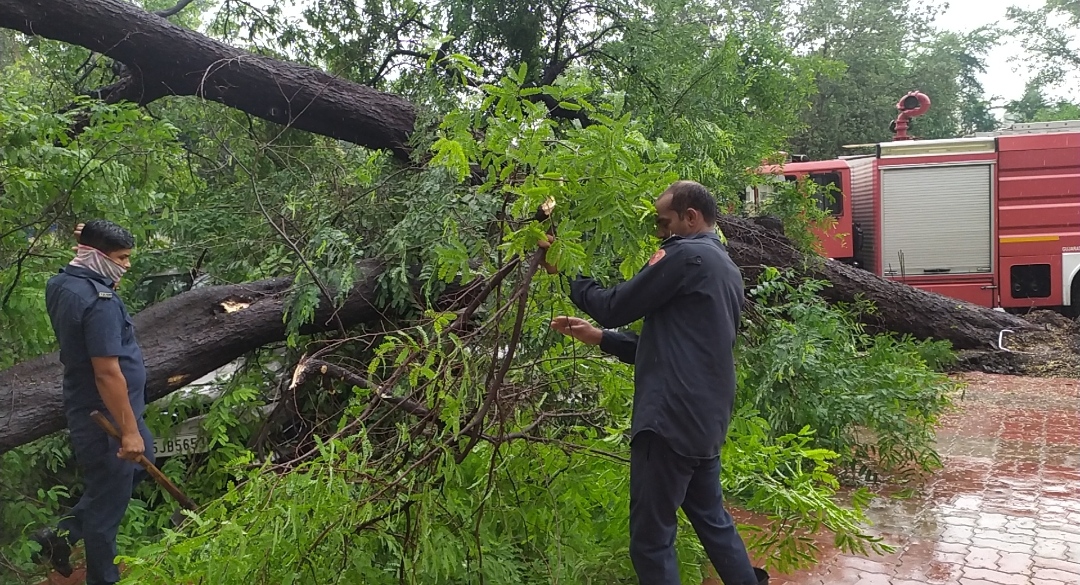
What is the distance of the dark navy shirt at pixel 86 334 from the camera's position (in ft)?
12.0

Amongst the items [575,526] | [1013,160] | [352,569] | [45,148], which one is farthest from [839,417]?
[1013,160]

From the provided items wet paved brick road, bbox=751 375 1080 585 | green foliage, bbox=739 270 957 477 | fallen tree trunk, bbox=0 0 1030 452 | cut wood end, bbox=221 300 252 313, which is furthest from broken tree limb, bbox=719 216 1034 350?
cut wood end, bbox=221 300 252 313

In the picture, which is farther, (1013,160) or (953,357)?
(1013,160)

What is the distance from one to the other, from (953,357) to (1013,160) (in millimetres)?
Result: 4285

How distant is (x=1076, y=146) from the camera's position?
36.8 feet

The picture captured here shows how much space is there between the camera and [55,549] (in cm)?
437

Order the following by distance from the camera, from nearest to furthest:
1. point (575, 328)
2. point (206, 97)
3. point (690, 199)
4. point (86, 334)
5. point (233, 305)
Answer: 1. point (690, 199)
2. point (575, 328)
3. point (86, 334)
4. point (233, 305)
5. point (206, 97)

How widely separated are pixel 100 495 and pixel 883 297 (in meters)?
7.90

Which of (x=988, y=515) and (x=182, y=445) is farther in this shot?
(x=182, y=445)

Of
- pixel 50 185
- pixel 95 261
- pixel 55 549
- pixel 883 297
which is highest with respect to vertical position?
pixel 50 185

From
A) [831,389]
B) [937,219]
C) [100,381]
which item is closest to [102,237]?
[100,381]

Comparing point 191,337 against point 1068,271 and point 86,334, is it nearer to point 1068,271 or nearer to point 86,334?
point 86,334

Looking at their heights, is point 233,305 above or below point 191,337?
above

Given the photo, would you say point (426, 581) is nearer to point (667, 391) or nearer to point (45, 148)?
point (667, 391)
